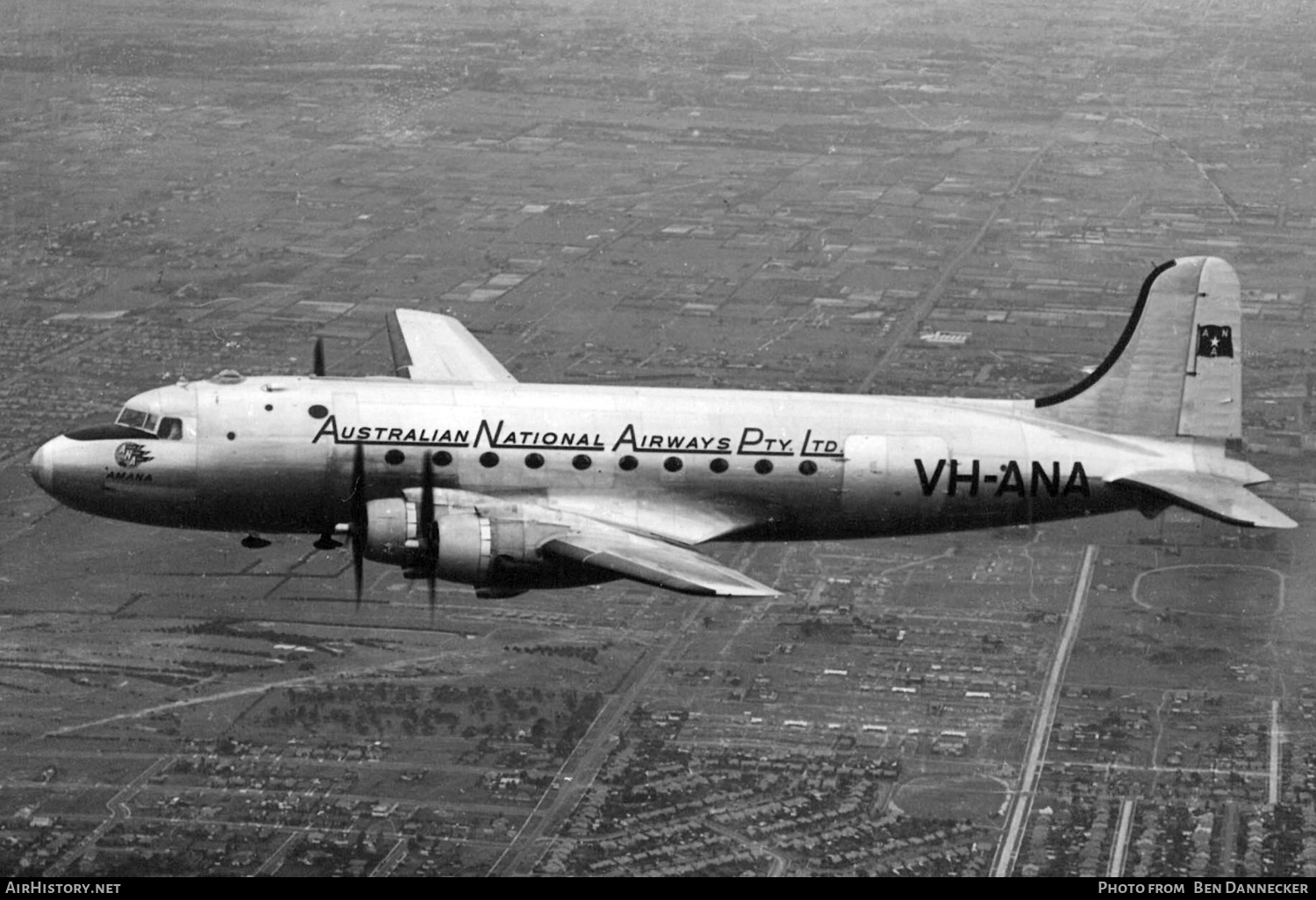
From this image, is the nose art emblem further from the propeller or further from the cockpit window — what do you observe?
the propeller

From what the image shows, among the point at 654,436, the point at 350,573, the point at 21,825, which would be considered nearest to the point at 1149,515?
the point at 654,436

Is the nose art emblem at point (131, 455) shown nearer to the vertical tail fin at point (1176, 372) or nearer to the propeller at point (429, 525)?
the propeller at point (429, 525)

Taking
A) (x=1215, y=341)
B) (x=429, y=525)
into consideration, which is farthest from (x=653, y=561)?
(x=1215, y=341)

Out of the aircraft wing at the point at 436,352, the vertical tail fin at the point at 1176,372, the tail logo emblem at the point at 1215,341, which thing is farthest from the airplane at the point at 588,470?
the aircraft wing at the point at 436,352

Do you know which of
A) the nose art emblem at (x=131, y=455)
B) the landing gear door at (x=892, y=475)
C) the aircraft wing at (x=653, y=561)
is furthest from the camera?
the landing gear door at (x=892, y=475)

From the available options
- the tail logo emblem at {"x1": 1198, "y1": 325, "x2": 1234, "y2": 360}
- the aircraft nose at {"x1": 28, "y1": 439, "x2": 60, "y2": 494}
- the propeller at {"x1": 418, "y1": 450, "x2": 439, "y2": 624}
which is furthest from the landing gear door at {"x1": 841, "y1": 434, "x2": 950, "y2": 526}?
the aircraft nose at {"x1": 28, "y1": 439, "x2": 60, "y2": 494}

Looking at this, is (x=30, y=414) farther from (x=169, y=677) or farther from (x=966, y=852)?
(x=966, y=852)

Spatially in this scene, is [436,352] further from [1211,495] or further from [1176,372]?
[1211,495]
